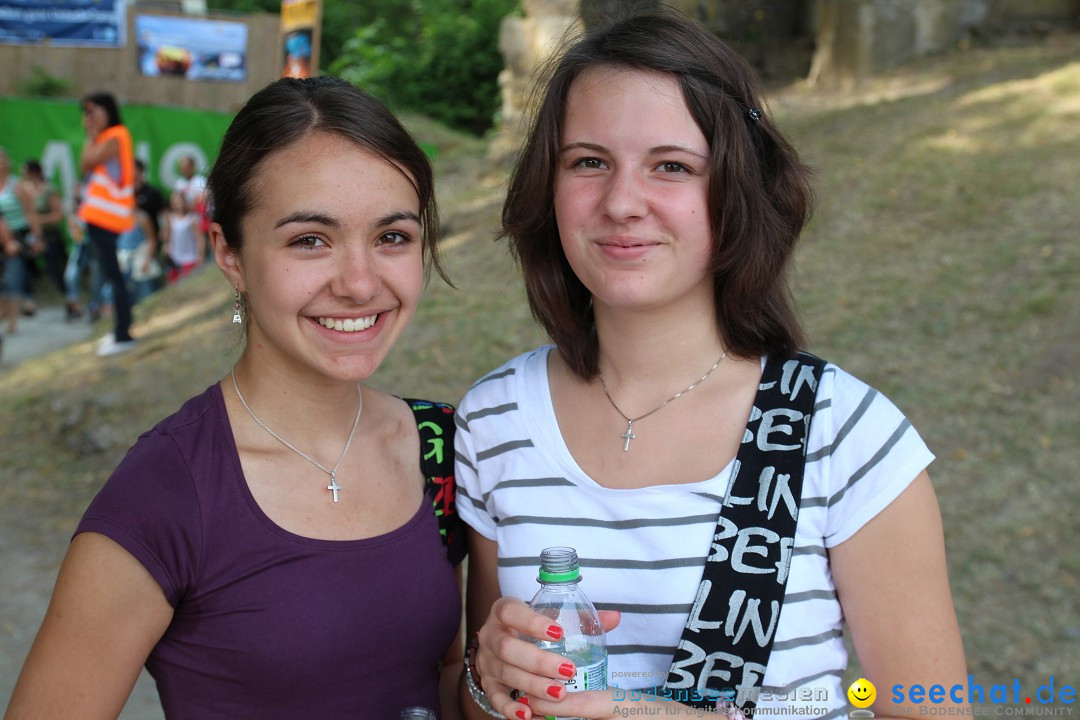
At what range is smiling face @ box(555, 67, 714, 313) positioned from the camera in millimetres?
2053

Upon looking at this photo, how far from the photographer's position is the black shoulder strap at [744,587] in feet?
6.26

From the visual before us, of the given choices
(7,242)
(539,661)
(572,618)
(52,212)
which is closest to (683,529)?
(572,618)

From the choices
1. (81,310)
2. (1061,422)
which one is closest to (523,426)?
(1061,422)

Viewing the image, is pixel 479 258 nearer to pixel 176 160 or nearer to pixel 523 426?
pixel 523 426

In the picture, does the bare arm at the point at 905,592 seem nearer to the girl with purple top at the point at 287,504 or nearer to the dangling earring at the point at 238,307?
the girl with purple top at the point at 287,504

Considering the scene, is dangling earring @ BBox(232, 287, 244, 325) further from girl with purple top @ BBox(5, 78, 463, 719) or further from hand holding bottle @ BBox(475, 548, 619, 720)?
hand holding bottle @ BBox(475, 548, 619, 720)

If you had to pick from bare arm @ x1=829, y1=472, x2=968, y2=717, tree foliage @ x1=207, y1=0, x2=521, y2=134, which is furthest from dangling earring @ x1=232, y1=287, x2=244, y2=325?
tree foliage @ x1=207, y1=0, x2=521, y2=134

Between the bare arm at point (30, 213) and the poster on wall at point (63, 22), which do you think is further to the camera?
the poster on wall at point (63, 22)

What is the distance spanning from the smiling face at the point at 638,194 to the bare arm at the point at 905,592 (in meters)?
0.62

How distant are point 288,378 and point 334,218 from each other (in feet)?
1.29

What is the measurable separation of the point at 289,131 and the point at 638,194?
76 cm

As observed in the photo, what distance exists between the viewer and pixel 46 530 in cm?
618

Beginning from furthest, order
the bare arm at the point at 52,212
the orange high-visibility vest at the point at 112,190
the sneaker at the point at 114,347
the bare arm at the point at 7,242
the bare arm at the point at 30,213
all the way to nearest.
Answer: the bare arm at the point at 52,212 < the bare arm at the point at 30,213 < the bare arm at the point at 7,242 < the sneaker at the point at 114,347 < the orange high-visibility vest at the point at 112,190

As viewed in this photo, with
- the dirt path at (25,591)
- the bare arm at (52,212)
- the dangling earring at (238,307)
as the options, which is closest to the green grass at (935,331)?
the dirt path at (25,591)
